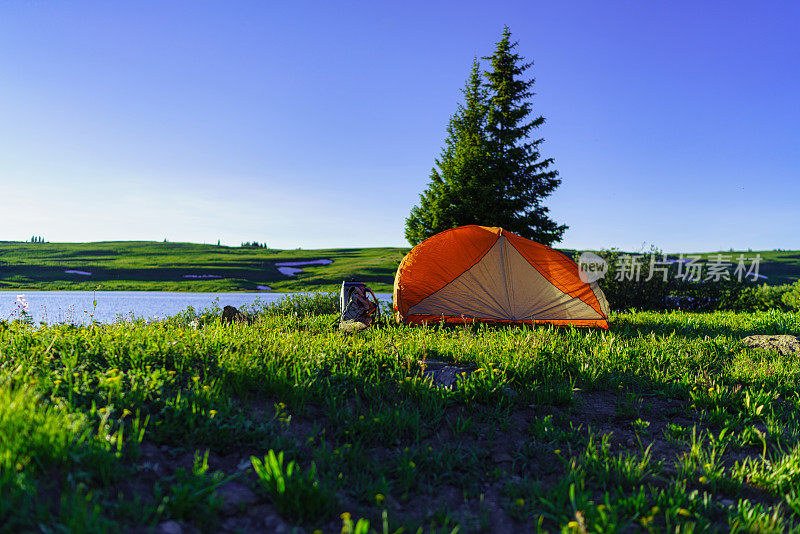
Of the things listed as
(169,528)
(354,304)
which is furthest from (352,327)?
(169,528)

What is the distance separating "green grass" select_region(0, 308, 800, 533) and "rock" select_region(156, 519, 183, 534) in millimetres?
86

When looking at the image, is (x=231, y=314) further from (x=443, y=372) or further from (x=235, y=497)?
(x=235, y=497)

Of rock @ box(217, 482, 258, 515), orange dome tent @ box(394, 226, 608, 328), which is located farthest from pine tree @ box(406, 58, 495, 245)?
rock @ box(217, 482, 258, 515)

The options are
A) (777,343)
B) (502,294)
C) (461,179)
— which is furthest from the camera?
(461,179)

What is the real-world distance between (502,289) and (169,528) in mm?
9226

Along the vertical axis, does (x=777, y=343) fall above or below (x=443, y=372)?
above

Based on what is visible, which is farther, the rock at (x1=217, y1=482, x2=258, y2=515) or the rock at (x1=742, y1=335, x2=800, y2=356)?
the rock at (x1=742, y1=335, x2=800, y2=356)

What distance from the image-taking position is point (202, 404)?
380 centimetres

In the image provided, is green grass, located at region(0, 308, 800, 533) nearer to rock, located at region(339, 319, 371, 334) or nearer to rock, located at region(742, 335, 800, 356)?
rock, located at region(339, 319, 371, 334)

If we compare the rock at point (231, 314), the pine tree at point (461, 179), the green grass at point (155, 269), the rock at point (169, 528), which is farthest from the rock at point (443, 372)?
the green grass at point (155, 269)

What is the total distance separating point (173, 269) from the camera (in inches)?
2002

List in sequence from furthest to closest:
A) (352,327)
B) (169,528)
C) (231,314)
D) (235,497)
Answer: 1. (231,314)
2. (352,327)
3. (235,497)
4. (169,528)

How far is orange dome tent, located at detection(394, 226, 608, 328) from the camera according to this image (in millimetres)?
10594

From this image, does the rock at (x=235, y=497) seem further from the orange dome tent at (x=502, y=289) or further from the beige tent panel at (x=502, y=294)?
the beige tent panel at (x=502, y=294)
